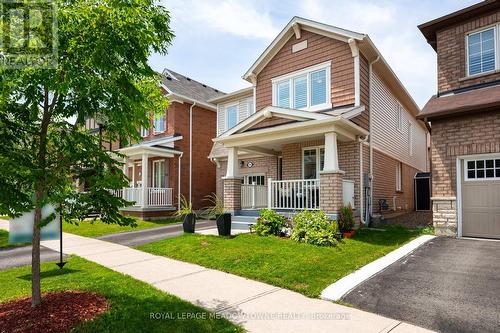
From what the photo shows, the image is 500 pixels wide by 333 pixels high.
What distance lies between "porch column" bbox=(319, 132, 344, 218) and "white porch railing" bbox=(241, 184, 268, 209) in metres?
4.39

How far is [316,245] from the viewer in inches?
338

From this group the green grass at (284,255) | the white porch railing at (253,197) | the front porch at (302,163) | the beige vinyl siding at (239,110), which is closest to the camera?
the green grass at (284,255)

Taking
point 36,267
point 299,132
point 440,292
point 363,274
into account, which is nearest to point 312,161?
point 299,132

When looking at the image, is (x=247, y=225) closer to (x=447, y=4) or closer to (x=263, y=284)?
(x=263, y=284)

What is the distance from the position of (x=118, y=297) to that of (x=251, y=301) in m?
2.15

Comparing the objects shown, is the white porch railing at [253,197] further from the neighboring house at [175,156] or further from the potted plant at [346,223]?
the neighboring house at [175,156]

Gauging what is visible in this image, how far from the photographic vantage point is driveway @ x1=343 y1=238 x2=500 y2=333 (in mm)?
4371

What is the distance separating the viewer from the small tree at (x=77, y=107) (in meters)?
3.77

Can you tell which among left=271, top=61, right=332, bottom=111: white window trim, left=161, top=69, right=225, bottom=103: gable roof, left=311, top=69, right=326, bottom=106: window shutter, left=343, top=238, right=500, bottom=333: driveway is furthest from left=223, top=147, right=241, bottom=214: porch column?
left=161, top=69, right=225, bottom=103: gable roof

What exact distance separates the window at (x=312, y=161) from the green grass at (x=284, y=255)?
317cm

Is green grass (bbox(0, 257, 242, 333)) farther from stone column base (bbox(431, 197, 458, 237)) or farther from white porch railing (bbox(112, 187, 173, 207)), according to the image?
white porch railing (bbox(112, 187, 173, 207))

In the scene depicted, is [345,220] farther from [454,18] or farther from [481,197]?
[454,18]

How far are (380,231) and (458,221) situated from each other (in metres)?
2.37

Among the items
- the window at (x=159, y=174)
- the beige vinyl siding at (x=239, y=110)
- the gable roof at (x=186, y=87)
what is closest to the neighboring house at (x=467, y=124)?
the beige vinyl siding at (x=239, y=110)
